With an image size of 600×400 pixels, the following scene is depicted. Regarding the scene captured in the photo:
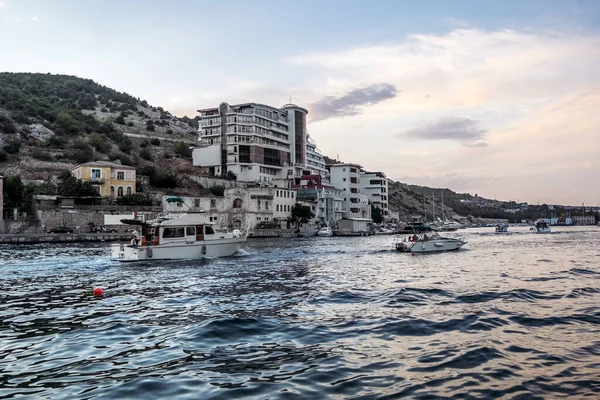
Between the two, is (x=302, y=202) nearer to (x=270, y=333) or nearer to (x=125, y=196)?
(x=125, y=196)

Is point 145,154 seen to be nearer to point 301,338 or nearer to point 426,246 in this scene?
point 426,246

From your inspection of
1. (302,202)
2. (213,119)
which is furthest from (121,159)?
(302,202)

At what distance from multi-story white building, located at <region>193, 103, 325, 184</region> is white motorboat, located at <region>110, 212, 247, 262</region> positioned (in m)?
62.8

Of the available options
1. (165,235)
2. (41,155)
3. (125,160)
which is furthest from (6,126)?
(165,235)

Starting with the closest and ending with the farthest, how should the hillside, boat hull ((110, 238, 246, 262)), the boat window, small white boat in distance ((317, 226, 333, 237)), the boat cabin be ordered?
boat hull ((110, 238, 246, 262)), the boat cabin, the boat window, the hillside, small white boat in distance ((317, 226, 333, 237))

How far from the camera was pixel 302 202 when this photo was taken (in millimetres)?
90875

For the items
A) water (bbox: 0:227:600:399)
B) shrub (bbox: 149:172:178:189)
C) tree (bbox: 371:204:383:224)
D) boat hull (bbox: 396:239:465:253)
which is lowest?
water (bbox: 0:227:600:399)

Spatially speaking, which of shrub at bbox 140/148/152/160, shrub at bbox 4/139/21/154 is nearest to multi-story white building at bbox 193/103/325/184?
shrub at bbox 140/148/152/160

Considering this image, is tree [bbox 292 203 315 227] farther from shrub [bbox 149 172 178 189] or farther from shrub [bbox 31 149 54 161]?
shrub [bbox 31 149 54 161]

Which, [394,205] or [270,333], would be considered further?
[394,205]

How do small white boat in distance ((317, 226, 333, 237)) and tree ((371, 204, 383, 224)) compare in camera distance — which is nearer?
small white boat in distance ((317, 226, 333, 237))

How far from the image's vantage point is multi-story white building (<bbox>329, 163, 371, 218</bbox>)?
10788 centimetres

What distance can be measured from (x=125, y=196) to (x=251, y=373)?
65.4 m

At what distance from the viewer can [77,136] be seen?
97.2 metres
